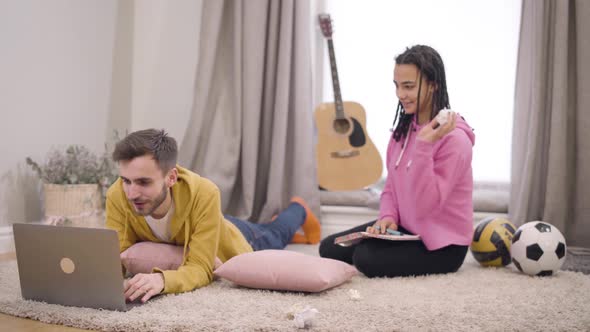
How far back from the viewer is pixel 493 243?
→ 220 centimetres

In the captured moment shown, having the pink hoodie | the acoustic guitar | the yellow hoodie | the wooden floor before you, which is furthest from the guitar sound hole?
the wooden floor

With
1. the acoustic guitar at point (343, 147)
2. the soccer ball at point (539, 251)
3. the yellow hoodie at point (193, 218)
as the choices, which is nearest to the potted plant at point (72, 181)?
the yellow hoodie at point (193, 218)

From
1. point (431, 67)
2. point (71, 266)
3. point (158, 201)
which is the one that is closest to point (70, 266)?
point (71, 266)

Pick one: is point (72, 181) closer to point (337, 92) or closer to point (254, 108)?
point (254, 108)

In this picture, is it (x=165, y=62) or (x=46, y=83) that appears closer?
(x=46, y=83)

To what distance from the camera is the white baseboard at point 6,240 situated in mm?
2471

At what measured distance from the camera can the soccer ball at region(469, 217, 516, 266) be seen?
2.20 meters

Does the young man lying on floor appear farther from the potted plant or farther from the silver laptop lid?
the potted plant

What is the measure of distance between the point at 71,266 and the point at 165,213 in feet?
1.26

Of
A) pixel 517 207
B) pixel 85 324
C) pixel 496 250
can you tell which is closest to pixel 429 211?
pixel 496 250

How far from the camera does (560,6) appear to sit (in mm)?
2670

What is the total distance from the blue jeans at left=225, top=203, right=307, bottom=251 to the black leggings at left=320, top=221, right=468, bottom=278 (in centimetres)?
44

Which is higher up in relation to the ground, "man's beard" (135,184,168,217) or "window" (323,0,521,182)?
"window" (323,0,521,182)

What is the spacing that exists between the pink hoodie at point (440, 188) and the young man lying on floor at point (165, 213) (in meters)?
0.62
